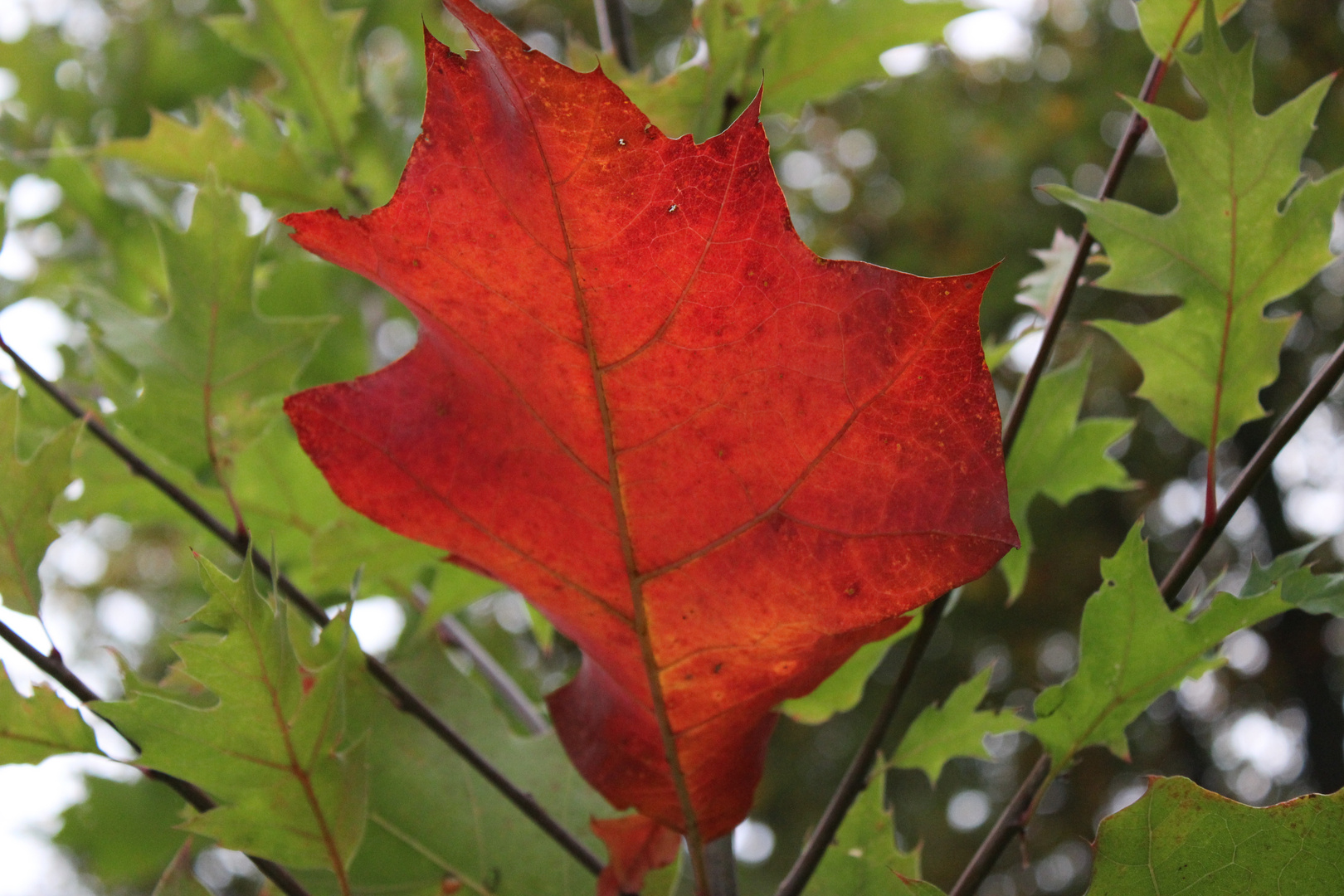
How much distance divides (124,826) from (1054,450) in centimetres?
130

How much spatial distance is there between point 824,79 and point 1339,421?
14.7 feet

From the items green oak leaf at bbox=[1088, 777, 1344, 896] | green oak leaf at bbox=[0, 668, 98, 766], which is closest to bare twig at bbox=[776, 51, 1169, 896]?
green oak leaf at bbox=[1088, 777, 1344, 896]

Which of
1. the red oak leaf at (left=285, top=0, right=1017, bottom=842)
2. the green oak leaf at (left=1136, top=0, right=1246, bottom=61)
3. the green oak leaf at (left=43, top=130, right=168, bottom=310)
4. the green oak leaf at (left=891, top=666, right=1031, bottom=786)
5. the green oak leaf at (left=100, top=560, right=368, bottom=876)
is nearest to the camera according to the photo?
the red oak leaf at (left=285, top=0, right=1017, bottom=842)

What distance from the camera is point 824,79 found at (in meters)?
0.85

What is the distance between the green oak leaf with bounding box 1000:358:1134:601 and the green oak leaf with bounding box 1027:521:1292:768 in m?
0.18

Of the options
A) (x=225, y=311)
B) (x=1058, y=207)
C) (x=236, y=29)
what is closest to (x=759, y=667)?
(x=225, y=311)

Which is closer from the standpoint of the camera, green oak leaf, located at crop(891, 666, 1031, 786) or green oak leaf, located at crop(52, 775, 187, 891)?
green oak leaf, located at crop(891, 666, 1031, 786)

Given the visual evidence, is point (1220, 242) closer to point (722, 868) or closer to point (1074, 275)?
point (1074, 275)

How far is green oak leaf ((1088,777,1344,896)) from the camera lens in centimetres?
44

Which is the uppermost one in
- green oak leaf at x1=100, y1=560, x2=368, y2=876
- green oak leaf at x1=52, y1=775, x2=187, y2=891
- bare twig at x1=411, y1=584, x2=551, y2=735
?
green oak leaf at x1=100, y1=560, x2=368, y2=876

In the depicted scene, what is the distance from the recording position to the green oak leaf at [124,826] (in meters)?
1.35

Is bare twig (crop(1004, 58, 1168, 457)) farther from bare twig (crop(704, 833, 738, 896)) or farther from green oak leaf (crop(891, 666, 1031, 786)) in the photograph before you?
bare twig (crop(704, 833, 738, 896))

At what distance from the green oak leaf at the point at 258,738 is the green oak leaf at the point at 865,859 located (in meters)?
0.30

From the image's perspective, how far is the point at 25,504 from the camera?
0.57 metres
